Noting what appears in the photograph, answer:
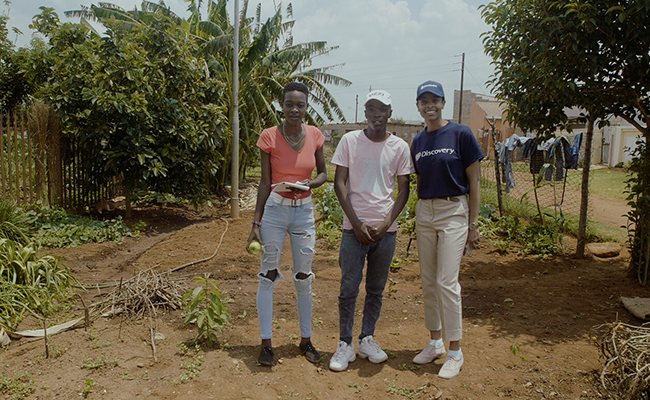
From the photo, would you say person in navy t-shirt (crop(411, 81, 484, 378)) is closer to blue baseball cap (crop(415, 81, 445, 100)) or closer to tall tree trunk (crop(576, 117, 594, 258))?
→ blue baseball cap (crop(415, 81, 445, 100))

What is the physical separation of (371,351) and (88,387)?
6.17 feet

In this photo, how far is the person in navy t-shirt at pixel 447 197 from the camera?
11.1ft

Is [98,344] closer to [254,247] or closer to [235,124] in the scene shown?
[254,247]

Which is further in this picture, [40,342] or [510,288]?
[510,288]

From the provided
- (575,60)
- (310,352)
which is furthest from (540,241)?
(310,352)

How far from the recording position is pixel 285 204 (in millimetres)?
3432

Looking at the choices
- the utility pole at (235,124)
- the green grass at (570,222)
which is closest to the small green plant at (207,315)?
the green grass at (570,222)

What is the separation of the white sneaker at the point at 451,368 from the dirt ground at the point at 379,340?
0.17 feet

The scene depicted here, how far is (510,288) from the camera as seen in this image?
18.3 feet

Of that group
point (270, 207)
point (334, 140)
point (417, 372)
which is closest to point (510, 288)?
point (417, 372)

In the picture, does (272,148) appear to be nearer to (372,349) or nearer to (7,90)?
(372,349)

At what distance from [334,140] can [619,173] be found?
15121mm

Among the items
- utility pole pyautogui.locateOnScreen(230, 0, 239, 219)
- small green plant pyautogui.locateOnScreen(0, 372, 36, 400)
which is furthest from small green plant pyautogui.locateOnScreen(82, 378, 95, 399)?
utility pole pyautogui.locateOnScreen(230, 0, 239, 219)

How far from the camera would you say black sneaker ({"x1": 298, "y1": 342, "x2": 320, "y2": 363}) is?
142 inches
